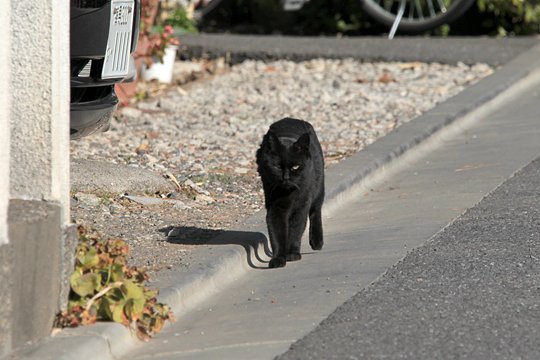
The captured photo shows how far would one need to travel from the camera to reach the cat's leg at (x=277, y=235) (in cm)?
582

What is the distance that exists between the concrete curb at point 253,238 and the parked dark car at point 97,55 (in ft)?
2.99

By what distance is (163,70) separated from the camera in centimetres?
1141

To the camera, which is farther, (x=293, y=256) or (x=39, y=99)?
(x=293, y=256)

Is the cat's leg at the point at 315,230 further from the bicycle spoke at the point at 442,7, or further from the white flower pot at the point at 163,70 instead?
the bicycle spoke at the point at 442,7

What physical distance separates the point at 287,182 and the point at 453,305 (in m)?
1.10

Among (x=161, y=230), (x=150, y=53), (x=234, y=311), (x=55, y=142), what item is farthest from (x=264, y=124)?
(x=55, y=142)


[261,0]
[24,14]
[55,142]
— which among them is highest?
[24,14]

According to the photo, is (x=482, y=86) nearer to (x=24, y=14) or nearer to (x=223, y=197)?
(x=223, y=197)

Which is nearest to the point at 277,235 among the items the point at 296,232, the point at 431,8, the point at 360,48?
the point at 296,232

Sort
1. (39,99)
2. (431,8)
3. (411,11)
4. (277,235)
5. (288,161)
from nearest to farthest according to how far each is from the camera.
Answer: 1. (39,99)
2. (288,161)
3. (277,235)
4. (431,8)
5. (411,11)

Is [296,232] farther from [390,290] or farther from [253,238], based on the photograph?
[390,290]

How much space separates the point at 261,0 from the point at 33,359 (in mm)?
10306

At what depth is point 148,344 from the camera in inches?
188

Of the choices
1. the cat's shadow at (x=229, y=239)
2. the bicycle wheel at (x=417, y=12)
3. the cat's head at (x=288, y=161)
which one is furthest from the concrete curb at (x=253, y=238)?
the bicycle wheel at (x=417, y=12)
